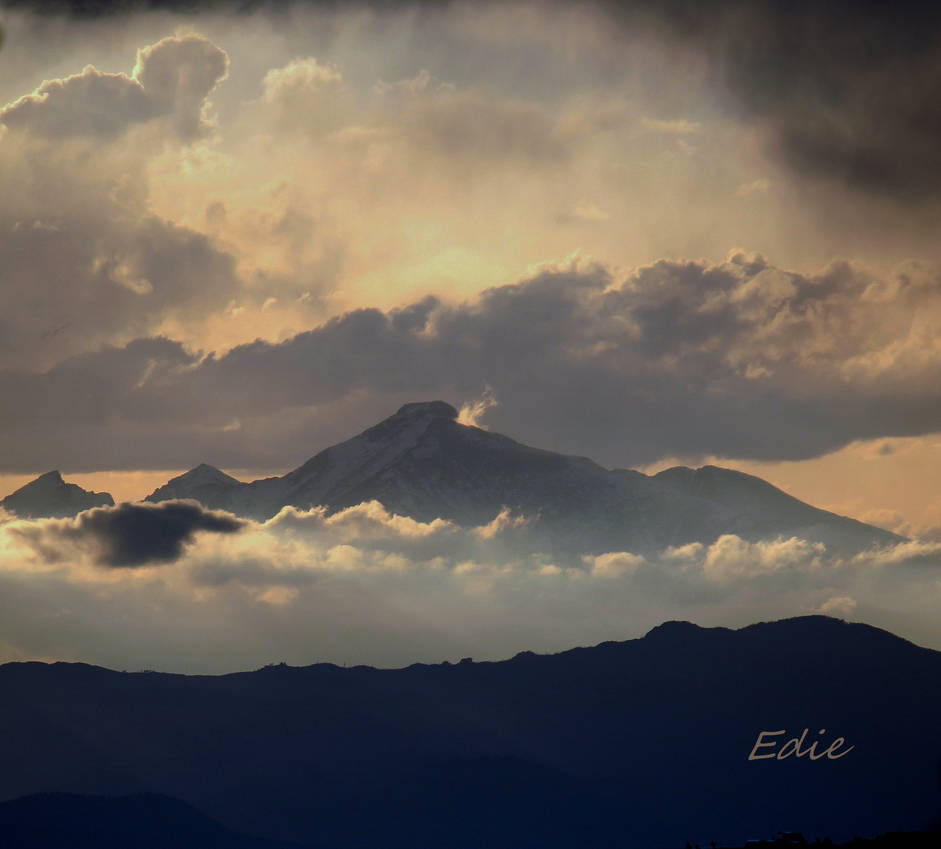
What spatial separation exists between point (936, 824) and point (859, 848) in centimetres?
1060

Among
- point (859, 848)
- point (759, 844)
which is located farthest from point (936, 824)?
point (759, 844)

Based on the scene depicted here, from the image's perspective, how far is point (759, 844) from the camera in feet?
566

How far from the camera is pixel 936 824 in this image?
506 ft

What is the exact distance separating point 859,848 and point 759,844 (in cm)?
2377

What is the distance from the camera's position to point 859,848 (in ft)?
494

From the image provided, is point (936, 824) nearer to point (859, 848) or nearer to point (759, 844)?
point (859, 848)

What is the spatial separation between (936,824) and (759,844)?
2564 centimetres

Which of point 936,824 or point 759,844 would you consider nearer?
point 936,824

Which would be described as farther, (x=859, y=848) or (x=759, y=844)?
(x=759, y=844)
